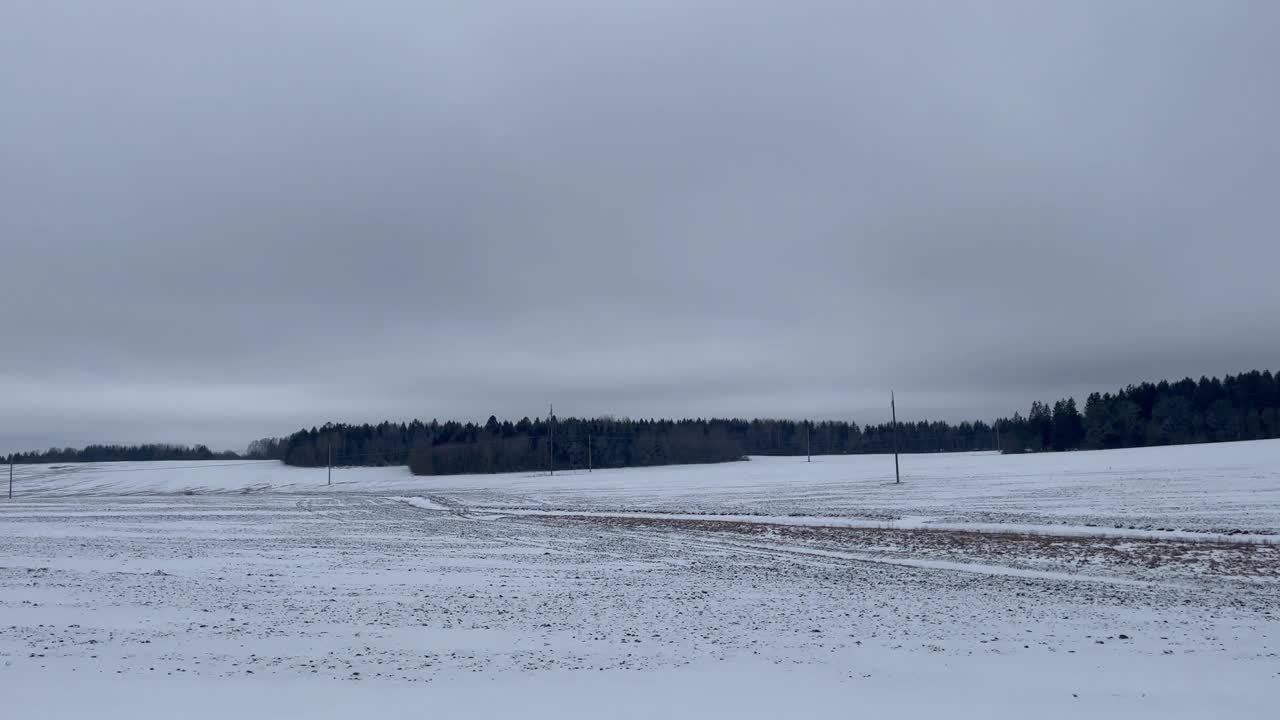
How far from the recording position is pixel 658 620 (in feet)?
42.1

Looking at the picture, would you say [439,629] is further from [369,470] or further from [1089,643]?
[369,470]

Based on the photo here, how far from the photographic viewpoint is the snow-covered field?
8.71m

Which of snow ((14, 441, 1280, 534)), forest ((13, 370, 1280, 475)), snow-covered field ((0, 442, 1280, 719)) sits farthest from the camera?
forest ((13, 370, 1280, 475))

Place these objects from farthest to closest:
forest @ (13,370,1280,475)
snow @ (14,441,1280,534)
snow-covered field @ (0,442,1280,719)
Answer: forest @ (13,370,1280,475)
snow @ (14,441,1280,534)
snow-covered field @ (0,442,1280,719)

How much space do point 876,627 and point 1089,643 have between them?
276cm

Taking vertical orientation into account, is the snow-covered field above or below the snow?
above

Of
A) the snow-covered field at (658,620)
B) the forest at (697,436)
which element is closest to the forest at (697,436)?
the forest at (697,436)

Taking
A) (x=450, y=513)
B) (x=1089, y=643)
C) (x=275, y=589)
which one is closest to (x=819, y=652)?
(x=1089, y=643)

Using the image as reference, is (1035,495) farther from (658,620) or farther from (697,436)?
(697,436)

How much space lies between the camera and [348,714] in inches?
323

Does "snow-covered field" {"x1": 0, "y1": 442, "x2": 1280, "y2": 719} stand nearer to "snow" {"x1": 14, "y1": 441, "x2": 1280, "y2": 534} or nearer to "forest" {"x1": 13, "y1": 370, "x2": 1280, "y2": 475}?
"snow" {"x1": 14, "y1": 441, "x2": 1280, "y2": 534}

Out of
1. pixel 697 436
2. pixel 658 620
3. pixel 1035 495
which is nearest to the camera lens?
pixel 658 620

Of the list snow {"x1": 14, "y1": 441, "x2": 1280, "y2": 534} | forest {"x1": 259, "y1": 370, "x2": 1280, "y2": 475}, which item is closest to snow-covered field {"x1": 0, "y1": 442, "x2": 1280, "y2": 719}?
snow {"x1": 14, "y1": 441, "x2": 1280, "y2": 534}

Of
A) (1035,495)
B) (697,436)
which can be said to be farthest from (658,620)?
(697,436)
